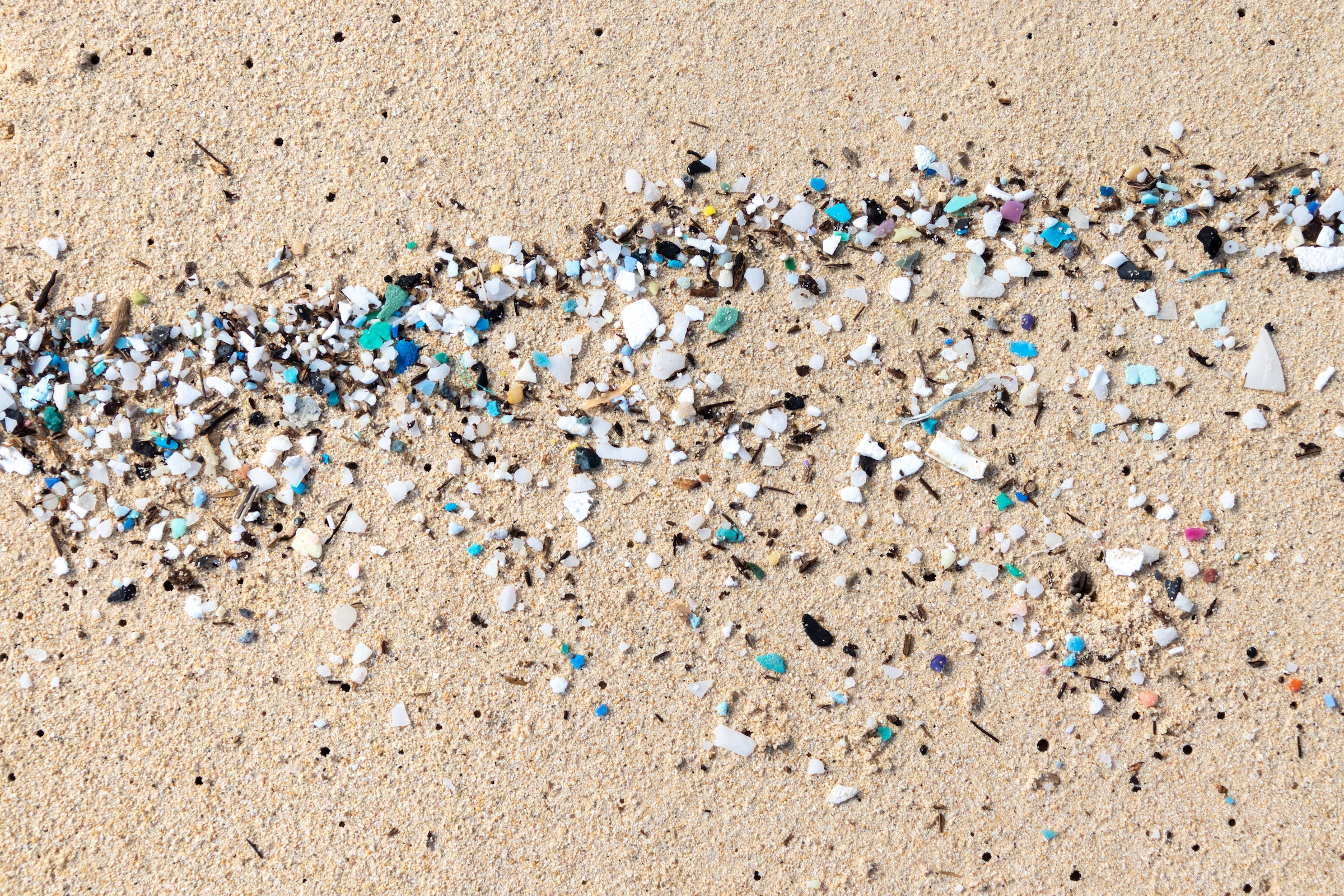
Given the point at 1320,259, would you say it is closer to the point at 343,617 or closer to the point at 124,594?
the point at 343,617

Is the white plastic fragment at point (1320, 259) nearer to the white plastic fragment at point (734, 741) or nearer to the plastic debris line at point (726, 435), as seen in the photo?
the plastic debris line at point (726, 435)

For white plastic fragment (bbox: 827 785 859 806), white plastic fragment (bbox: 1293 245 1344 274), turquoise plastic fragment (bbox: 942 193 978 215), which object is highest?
turquoise plastic fragment (bbox: 942 193 978 215)

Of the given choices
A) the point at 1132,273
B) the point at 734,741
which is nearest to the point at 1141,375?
the point at 1132,273

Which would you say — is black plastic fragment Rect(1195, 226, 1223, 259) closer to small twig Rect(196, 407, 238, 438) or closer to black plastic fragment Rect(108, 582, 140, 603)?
small twig Rect(196, 407, 238, 438)

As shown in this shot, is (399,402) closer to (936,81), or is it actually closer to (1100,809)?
(936,81)

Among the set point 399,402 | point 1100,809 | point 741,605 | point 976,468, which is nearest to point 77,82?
point 399,402

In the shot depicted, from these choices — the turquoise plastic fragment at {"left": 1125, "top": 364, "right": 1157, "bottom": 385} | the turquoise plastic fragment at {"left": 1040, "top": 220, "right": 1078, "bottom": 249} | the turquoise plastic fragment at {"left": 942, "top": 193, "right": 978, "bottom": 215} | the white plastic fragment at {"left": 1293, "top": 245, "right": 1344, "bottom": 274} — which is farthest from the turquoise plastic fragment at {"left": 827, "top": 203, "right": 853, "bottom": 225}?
the white plastic fragment at {"left": 1293, "top": 245, "right": 1344, "bottom": 274}

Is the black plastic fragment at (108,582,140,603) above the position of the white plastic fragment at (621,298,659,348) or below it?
below
